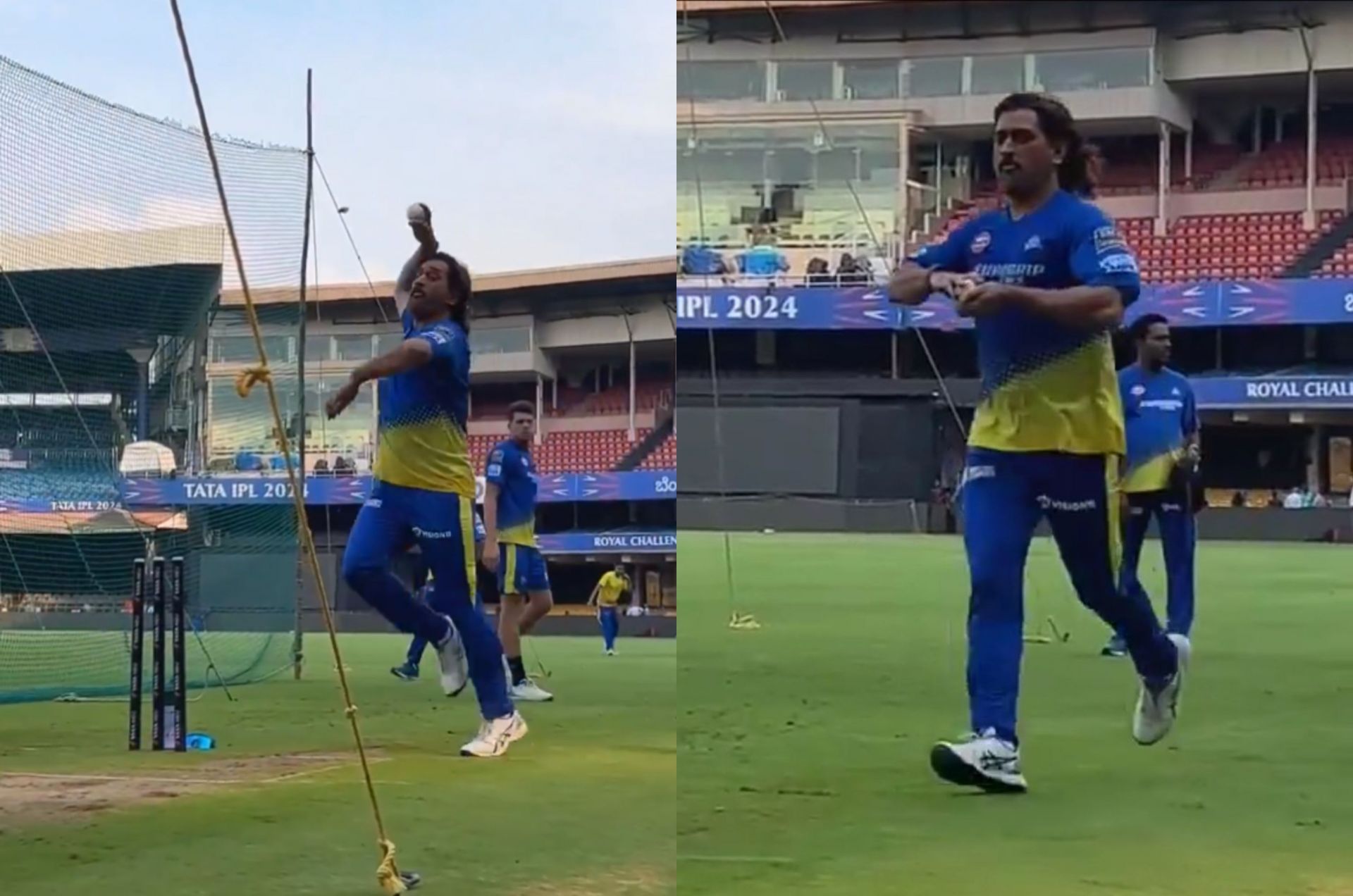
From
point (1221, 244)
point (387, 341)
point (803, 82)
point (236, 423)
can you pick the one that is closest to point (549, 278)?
point (803, 82)

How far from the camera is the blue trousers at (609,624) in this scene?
160 inches

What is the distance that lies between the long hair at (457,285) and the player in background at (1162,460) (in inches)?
58.0

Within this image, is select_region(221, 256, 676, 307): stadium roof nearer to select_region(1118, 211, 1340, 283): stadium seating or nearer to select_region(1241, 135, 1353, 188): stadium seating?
select_region(1118, 211, 1340, 283): stadium seating

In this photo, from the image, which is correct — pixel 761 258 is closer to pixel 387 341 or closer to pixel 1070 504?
pixel 1070 504

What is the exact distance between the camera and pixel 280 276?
4863mm

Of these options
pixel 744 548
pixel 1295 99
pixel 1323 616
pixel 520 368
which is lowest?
pixel 1323 616

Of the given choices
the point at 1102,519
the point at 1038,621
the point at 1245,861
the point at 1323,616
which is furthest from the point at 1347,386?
the point at 1245,861

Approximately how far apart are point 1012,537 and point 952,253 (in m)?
0.44

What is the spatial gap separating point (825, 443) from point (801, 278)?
45cm

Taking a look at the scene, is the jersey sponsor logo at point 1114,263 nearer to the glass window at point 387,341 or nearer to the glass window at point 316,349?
the glass window at point 387,341

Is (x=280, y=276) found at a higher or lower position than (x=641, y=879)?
higher

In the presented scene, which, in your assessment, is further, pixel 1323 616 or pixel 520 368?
pixel 1323 616

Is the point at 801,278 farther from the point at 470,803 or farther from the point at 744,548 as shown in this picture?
the point at 470,803

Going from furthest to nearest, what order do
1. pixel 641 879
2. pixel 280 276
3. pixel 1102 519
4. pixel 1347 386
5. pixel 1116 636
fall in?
pixel 1347 386 → pixel 280 276 → pixel 1116 636 → pixel 1102 519 → pixel 641 879
